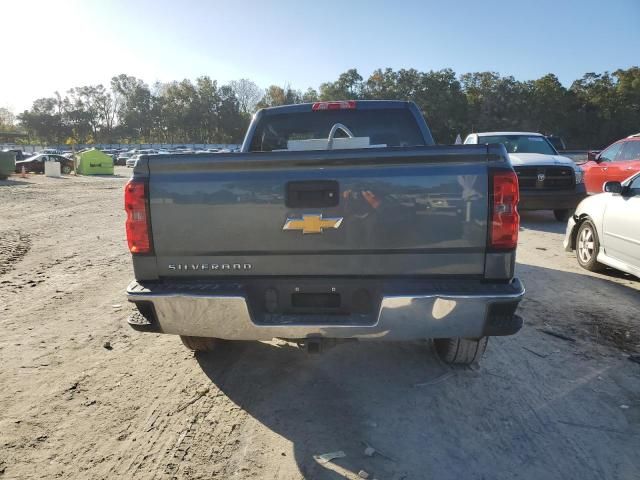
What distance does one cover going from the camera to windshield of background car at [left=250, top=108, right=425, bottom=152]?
4.50 m

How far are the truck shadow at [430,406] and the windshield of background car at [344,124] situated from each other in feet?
6.67

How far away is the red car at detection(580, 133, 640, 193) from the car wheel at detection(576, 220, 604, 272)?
3952mm

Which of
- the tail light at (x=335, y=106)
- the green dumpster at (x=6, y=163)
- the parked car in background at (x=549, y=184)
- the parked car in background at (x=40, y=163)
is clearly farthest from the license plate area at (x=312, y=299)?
the parked car in background at (x=40, y=163)

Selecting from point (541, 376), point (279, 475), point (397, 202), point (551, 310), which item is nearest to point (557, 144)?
point (551, 310)

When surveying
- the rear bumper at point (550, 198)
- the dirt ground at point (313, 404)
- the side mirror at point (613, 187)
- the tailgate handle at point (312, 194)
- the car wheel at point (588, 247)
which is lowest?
the dirt ground at point (313, 404)

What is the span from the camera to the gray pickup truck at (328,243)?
2576mm

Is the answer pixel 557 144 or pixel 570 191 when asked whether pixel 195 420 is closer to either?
pixel 570 191

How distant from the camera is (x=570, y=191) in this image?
31.6 ft

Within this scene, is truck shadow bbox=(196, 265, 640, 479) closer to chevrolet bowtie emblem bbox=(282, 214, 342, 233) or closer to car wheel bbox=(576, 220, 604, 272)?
chevrolet bowtie emblem bbox=(282, 214, 342, 233)

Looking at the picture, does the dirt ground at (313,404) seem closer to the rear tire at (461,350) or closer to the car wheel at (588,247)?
the rear tire at (461,350)

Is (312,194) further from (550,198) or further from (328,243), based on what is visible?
(550,198)

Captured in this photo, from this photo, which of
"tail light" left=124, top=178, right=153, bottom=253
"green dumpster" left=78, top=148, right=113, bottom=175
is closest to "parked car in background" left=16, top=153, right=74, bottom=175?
"green dumpster" left=78, top=148, right=113, bottom=175

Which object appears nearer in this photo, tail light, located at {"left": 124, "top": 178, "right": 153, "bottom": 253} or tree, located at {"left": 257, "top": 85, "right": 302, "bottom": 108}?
tail light, located at {"left": 124, "top": 178, "right": 153, "bottom": 253}

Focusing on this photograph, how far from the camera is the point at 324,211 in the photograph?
8.75ft
